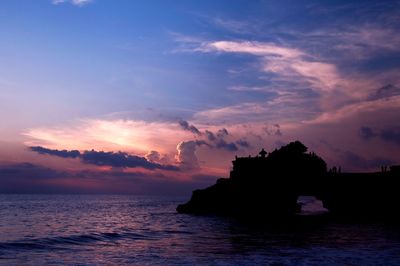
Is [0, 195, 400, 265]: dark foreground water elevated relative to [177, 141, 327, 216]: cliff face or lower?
lower

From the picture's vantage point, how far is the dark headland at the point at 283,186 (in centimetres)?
8519

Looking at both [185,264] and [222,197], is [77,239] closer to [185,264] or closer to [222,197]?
[185,264]

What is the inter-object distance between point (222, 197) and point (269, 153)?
13.7 meters

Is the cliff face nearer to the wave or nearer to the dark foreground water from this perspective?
the dark foreground water

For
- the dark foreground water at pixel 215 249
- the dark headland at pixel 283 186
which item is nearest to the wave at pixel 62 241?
the dark foreground water at pixel 215 249

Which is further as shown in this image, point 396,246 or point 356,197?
point 356,197

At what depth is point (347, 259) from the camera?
29.0 m

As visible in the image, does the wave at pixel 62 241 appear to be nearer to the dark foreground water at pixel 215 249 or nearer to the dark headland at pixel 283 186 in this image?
the dark foreground water at pixel 215 249

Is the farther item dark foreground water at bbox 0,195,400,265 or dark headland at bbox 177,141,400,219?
dark headland at bbox 177,141,400,219

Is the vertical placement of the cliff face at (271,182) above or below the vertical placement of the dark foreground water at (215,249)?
above

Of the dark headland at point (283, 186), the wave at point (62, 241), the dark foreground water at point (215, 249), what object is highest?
the dark headland at point (283, 186)

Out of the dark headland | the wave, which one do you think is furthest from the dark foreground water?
the dark headland

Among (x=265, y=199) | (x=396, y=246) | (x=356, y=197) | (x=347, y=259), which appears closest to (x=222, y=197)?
(x=265, y=199)

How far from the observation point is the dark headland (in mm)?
85188
